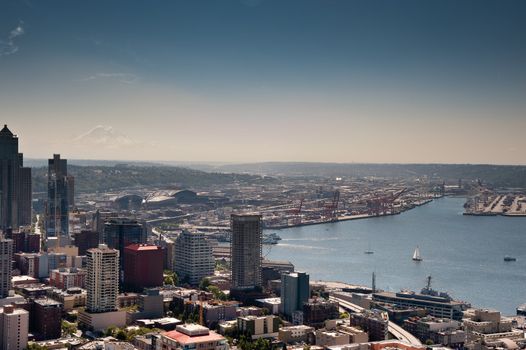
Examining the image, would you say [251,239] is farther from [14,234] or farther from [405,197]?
[405,197]

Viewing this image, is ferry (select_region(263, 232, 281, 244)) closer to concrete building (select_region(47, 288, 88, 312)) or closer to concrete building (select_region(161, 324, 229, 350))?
concrete building (select_region(47, 288, 88, 312))

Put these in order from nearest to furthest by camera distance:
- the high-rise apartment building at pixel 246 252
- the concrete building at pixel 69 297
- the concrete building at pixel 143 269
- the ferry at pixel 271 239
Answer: the concrete building at pixel 69 297, the concrete building at pixel 143 269, the high-rise apartment building at pixel 246 252, the ferry at pixel 271 239

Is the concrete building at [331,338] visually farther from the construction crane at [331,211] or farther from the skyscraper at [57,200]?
the construction crane at [331,211]

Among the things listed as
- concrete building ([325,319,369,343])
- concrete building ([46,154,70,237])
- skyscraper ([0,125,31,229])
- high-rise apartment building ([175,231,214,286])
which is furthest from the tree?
skyscraper ([0,125,31,229])

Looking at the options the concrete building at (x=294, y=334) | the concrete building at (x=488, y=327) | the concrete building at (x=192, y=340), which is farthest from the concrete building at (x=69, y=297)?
the concrete building at (x=488, y=327)

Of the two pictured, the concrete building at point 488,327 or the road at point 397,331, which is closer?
the concrete building at point 488,327
